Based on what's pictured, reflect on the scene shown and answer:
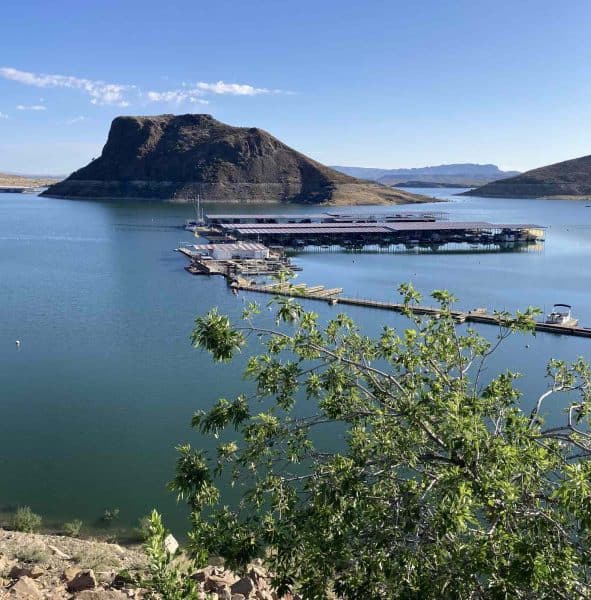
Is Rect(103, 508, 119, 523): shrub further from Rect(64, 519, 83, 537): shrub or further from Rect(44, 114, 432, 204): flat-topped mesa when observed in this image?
Rect(44, 114, 432, 204): flat-topped mesa

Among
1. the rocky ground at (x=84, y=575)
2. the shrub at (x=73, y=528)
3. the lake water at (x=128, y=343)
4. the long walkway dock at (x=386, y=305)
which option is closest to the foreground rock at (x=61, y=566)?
the rocky ground at (x=84, y=575)

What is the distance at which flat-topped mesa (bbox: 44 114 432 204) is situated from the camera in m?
125

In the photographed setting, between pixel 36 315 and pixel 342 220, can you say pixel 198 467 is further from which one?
pixel 342 220

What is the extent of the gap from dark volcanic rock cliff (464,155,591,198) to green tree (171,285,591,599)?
162304 millimetres

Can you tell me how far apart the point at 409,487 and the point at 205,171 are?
128204 mm

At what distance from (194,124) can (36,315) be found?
125196 mm

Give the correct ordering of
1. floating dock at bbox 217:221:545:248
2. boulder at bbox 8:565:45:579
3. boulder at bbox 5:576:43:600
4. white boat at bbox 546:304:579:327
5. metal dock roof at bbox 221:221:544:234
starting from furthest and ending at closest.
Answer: metal dock roof at bbox 221:221:544:234
floating dock at bbox 217:221:545:248
white boat at bbox 546:304:579:327
boulder at bbox 8:565:45:579
boulder at bbox 5:576:43:600

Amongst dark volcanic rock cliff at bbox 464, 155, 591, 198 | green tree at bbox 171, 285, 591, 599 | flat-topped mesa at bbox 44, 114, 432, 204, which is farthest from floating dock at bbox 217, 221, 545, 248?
dark volcanic rock cliff at bbox 464, 155, 591, 198

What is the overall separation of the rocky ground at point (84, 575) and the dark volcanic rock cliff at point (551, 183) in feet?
530

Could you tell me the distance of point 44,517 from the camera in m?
12.0

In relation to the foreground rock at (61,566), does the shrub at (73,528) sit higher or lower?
lower

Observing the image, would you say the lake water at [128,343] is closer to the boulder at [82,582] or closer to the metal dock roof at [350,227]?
the boulder at [82,582]

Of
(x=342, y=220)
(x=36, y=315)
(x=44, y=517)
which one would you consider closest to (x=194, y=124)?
(x=342, y=220)

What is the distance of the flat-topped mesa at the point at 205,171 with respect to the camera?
12512cm
